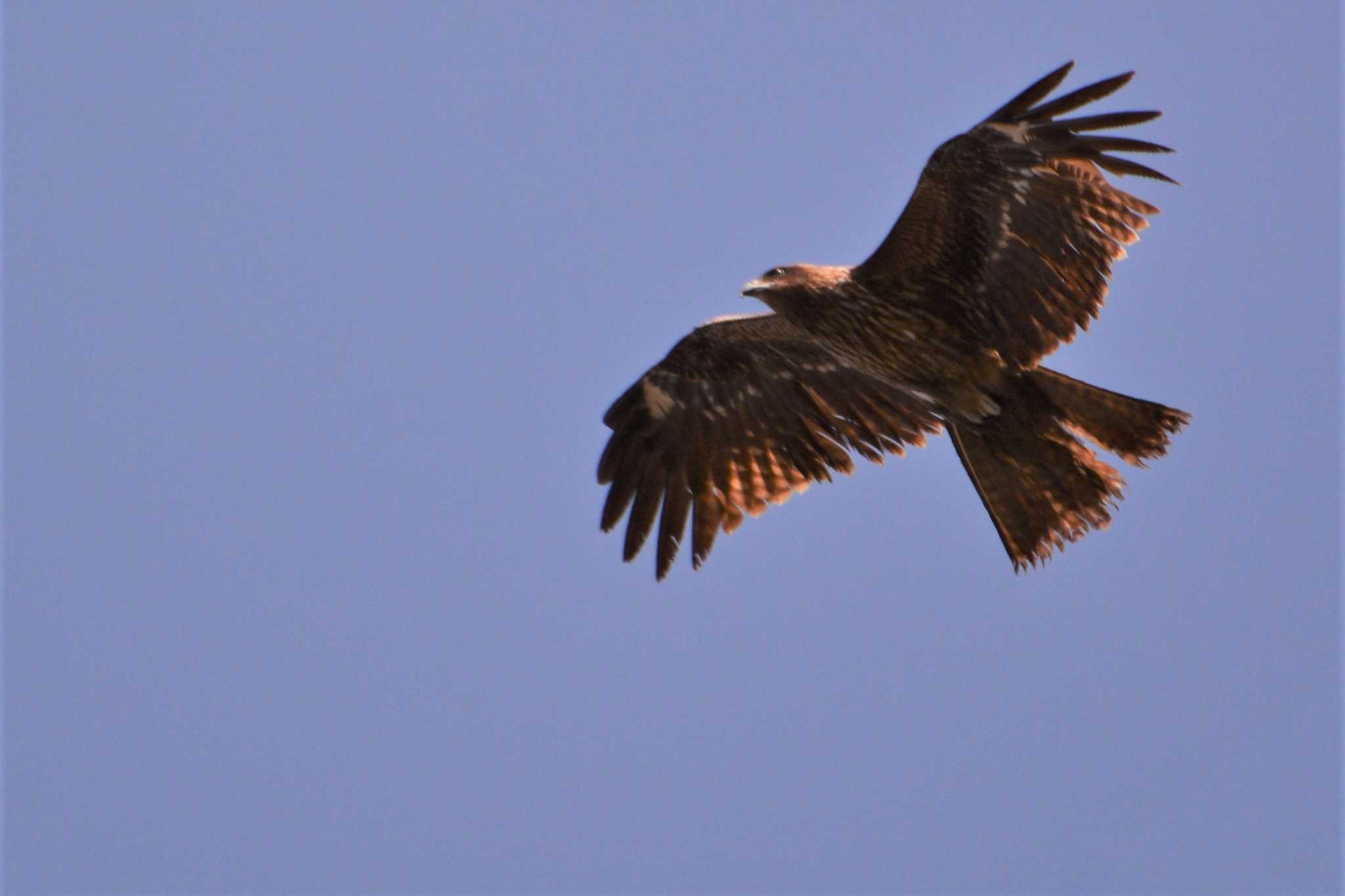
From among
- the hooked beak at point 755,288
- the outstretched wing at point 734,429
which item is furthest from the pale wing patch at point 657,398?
the hooked beak at point 755,288

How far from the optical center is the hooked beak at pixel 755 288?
1137cm

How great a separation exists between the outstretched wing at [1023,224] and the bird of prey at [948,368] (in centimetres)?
1

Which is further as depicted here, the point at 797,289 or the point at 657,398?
the point at 657,398

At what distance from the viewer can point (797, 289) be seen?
11.3m

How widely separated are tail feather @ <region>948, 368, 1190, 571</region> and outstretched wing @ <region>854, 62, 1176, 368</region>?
0.33 metres

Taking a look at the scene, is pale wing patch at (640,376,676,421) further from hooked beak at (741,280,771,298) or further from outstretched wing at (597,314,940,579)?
hooked beak at (741,280,771,298)

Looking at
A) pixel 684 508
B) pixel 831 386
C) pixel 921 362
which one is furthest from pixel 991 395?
pixel 684 508

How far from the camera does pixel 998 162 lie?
35.1 ft

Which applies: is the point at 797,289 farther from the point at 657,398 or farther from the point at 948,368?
the point at 657,398

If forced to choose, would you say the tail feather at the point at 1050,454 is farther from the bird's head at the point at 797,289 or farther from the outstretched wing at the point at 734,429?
the bird's head at the point at 797,289

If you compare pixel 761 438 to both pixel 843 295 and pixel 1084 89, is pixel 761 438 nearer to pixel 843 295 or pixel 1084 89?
pixel 843 295

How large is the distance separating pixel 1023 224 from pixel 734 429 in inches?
107

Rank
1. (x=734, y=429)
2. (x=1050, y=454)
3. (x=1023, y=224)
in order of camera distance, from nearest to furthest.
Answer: (x=1023, y=224)
(x=1050, y=454)
(x=734, y=429)

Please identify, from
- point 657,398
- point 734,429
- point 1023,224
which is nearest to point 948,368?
point 1023,224
